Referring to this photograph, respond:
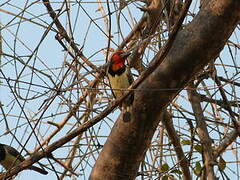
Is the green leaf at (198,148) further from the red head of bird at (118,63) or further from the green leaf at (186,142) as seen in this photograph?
the red head of bird at (118,63)

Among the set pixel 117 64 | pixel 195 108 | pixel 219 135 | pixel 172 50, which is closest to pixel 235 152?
pixel 219 135

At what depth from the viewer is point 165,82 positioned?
203 cm

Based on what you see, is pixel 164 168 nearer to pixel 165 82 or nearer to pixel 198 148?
pixel 198 148

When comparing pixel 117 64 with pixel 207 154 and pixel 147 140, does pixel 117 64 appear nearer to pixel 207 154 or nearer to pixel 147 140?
pixel 207 154

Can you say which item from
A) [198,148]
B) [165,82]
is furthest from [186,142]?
[165,82]

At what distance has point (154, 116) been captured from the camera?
207 centimetres

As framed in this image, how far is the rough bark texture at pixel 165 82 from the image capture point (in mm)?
1948

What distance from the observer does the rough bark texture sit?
195 cm

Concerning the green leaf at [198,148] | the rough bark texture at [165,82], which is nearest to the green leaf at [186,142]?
the green leaf at [198,148]

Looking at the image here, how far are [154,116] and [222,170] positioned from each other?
97cm

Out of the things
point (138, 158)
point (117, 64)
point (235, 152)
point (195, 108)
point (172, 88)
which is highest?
point (117, 64)

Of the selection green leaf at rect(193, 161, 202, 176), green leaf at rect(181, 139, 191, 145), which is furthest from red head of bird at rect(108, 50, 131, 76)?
green leaf at rect(193, 161, 202, 176)

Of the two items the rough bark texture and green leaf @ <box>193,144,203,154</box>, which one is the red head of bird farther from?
the rough bark texture

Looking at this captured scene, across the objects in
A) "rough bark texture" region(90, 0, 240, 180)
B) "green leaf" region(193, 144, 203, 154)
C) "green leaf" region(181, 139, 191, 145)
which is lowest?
"rough bark texture" region(90, 0, 240, 180)
